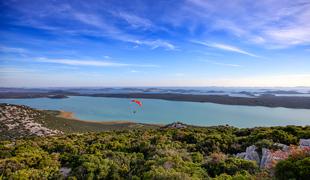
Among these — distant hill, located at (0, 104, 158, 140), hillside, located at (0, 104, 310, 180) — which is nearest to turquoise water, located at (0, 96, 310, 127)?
distant hill, located at (0, 104, 158, 140)

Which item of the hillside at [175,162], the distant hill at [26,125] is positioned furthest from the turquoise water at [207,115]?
the hillside at [175,162]

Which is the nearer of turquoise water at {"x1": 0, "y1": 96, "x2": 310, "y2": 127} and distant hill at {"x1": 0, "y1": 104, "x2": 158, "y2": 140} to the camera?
distant hill at {"x1": 0, "y1": 104, "x2": 158, "y2": 140}

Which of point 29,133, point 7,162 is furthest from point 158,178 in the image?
point 29,133

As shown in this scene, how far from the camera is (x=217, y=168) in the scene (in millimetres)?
6980

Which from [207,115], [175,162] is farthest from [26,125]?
[207,115]

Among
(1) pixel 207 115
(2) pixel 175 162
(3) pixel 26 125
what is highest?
(2) pixel 175 162

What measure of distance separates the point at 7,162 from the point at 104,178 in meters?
3.93

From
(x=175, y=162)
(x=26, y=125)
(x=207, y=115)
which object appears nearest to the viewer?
(x=175, y=162)

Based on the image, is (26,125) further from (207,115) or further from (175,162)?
(207,115)

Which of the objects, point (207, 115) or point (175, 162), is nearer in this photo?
point (175, 162)

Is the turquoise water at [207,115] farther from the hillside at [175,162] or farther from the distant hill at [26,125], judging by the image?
the hillside at [175,162]

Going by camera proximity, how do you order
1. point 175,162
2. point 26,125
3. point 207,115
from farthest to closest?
1. point 207,115
2. point 26,125
3. point 175,162

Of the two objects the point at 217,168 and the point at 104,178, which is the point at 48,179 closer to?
the point at 104,178

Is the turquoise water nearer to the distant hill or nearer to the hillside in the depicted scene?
the distant hill
